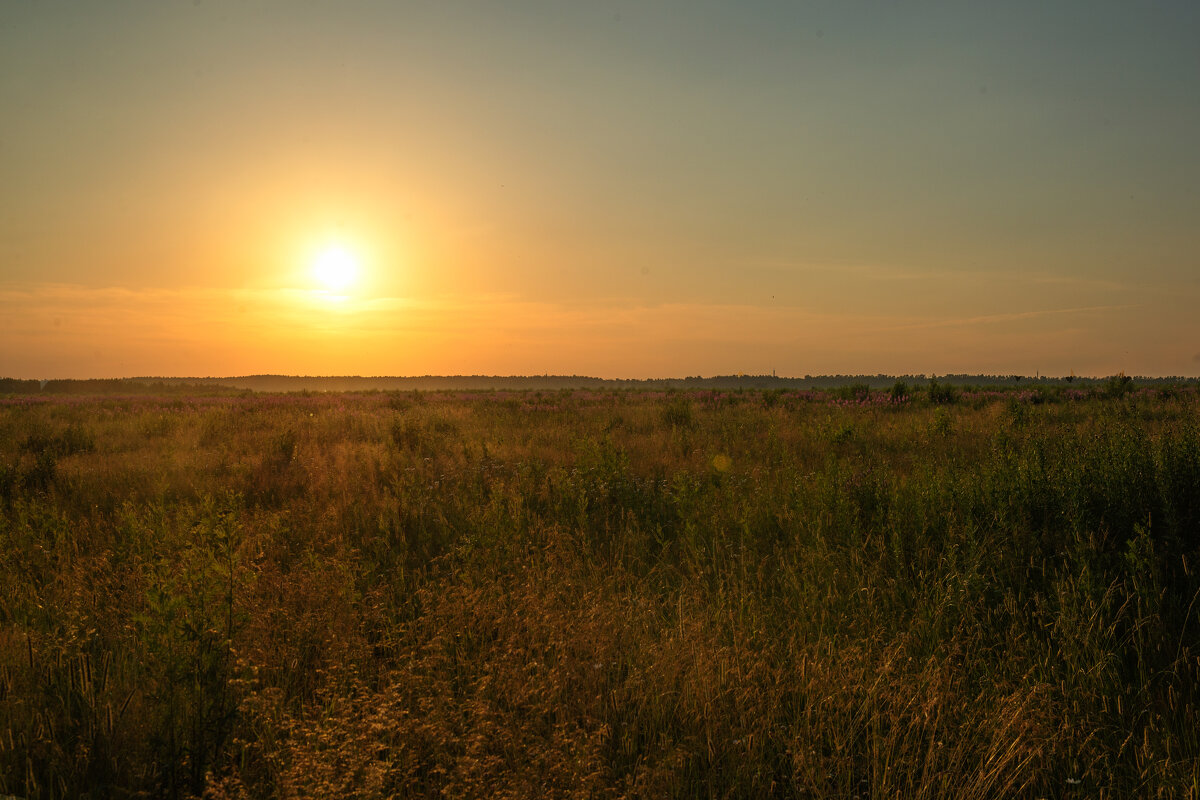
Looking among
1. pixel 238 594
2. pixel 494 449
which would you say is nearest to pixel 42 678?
pixel 238 594

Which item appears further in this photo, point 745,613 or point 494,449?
point 494,449

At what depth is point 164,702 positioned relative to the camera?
293cm

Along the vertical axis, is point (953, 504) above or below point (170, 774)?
above

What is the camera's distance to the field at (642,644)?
2709mm

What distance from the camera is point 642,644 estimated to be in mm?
3615

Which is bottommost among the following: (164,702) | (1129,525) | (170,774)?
(170,774)

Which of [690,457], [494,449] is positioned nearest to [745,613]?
[690,457]

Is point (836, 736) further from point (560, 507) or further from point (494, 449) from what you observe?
point (494, 449)

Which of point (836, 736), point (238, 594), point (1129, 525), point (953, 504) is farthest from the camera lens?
point (953, 504)

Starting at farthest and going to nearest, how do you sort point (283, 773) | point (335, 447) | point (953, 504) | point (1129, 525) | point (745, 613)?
1. point (335, 447)
2. point (953, 504)
3. point (1129, 525)
4. point (745, 613)
5. point (283, 773)

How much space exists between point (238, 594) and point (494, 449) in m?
7.09

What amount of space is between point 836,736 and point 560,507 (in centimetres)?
416

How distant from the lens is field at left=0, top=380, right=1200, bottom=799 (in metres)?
2.71

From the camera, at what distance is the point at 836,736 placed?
290 cm
